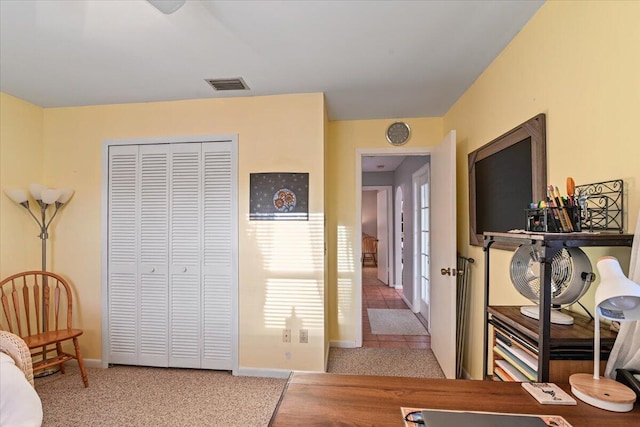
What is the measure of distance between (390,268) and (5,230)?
5556 millimetres

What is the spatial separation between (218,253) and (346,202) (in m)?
1.43

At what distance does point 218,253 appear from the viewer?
2631 mm

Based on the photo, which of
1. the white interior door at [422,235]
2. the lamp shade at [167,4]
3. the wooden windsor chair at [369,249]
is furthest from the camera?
the wooden windsor chair at [369,249]

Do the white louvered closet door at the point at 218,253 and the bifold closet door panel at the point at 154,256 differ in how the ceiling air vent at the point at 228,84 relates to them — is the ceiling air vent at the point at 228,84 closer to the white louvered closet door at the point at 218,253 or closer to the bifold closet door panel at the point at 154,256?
the white louvered closet door at the point at 218,253

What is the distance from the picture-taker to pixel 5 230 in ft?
8.21

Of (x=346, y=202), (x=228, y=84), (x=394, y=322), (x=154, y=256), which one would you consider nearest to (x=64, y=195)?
(x=154, y=256)

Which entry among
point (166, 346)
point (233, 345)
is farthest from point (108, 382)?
point (233, 345)

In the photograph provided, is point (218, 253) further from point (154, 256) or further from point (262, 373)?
point (262, 373)

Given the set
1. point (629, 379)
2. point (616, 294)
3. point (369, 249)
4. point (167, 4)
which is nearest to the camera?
point (616, 294)

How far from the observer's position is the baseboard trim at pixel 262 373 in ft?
8.37

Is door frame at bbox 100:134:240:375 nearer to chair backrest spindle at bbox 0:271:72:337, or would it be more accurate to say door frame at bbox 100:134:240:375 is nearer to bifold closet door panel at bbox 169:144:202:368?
bifold closet door panel at bbox 169:144:202:368

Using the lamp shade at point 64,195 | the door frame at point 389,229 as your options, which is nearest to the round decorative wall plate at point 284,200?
the lamp shade at point 64,195

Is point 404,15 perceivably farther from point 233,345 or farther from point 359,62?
point 233,345

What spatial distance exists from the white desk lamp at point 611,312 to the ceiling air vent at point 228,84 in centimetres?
237
